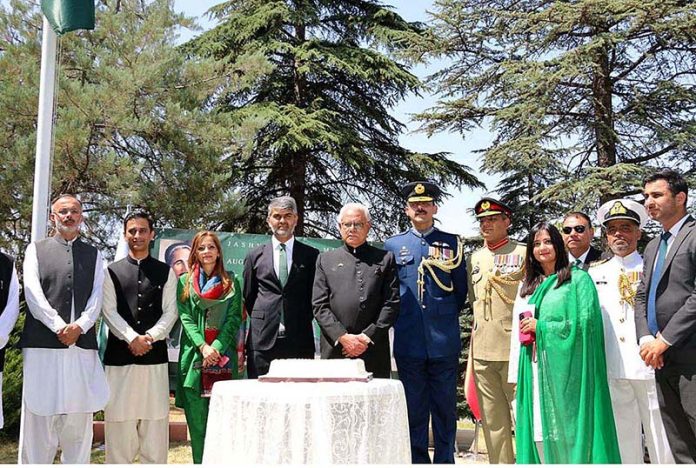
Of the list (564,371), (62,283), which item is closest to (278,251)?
(62,283)

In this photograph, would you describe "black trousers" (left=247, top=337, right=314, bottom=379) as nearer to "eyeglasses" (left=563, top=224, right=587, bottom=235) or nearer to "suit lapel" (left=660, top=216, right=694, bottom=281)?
"eyeglasses" (left=563, top=224, right=587, bottom=235)

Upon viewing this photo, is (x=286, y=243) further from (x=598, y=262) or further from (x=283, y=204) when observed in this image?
(x=598, y=262)

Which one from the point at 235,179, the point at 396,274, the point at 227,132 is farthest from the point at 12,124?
the point at 396,274

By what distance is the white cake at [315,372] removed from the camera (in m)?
2.88

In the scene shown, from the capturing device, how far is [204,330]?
4883mm

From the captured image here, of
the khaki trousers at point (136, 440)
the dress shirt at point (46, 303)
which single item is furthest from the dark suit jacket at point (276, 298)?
the dress shirt at point (46, 303)

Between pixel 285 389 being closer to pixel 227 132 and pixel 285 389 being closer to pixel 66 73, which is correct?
pixel 227 132

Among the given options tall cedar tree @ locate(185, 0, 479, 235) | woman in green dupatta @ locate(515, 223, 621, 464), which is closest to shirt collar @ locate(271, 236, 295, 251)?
woman in green dupatta @ locate(515, 223, 621, 464)

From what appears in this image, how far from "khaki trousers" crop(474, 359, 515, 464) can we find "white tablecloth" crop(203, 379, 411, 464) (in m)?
2.03

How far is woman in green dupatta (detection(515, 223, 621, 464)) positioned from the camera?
4.16 m

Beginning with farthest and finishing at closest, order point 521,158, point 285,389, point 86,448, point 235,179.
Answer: point 235,179, point 521,158, point 86,448, point 285,389

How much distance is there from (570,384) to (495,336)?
0.74 m

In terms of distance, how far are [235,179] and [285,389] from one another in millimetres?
10434

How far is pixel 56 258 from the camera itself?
4738 millimetres
